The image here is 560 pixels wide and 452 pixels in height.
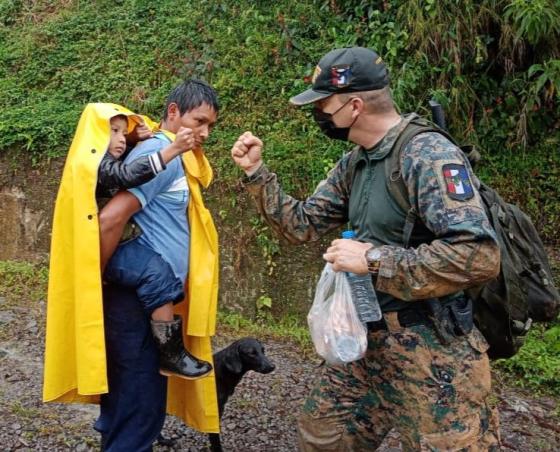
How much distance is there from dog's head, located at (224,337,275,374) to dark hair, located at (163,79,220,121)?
1.33 metres

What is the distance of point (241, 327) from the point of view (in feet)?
18.0

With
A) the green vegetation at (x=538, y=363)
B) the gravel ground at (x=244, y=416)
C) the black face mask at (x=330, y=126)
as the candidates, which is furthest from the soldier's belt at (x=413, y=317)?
the green vegetation at (x=538, y=363)

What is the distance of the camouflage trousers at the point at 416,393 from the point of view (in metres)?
2.39

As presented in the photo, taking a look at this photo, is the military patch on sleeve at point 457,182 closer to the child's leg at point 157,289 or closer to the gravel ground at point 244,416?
the child's leg at point 157,289

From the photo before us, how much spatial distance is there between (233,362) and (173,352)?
0.84m

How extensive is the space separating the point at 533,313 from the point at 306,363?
8.16 feet

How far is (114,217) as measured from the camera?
256 centimetres

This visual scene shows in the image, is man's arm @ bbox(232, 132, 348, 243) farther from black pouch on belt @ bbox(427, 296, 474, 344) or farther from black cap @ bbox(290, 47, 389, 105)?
black pouch on belt @ bbox(427, 296, 474, 344)

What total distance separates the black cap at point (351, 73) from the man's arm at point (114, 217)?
32.1 inches

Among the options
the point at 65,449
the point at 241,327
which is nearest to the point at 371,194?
the point at 65,449

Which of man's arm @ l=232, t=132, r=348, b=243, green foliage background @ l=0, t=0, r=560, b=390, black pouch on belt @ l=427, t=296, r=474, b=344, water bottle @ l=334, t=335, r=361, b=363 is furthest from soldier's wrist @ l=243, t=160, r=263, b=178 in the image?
green foliage background @ l=0, t=0, r=560, b=390

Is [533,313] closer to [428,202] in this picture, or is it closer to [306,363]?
[428,202]

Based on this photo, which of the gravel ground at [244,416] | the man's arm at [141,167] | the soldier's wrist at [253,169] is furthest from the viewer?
the gravel ground at [244,416]

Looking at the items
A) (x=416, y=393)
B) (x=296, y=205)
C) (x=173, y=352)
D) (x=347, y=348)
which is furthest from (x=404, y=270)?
(x=173, y=352)
